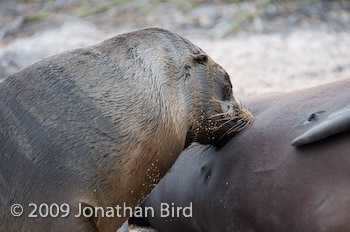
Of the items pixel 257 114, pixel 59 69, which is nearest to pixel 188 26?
pixel 257 114

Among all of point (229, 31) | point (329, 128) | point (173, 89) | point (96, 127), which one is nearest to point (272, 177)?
point (329, 128)

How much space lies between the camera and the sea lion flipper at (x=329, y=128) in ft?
6.47

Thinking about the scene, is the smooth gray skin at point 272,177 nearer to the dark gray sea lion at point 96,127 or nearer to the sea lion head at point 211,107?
the sea lion head at point 211,107

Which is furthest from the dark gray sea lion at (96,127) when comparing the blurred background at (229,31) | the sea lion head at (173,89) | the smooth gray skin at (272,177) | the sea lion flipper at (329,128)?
the blurred background at (229,31)

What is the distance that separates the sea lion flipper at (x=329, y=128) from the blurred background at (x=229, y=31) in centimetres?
251

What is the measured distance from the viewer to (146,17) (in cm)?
711

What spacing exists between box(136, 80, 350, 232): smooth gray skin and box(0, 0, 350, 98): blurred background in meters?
2.06

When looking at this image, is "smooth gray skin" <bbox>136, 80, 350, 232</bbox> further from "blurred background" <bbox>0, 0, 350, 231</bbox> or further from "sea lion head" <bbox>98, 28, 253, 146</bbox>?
"blurred background" <bbox>0, 0, 350, 231</bbox>

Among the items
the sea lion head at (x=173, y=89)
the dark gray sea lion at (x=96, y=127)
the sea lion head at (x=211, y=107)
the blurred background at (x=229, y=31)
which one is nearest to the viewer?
the dark gray sea lion at (x=96, y=127)

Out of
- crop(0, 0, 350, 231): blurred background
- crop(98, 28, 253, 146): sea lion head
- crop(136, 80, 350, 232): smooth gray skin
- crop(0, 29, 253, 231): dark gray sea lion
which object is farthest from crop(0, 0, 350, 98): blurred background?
crop(0, 29, 253, 231): dark gray sea lion

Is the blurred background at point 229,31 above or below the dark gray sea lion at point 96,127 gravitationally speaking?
below

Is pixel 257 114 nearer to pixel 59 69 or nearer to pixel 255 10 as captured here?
pixel 59 69

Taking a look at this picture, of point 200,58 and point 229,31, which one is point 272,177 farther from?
point 229,31

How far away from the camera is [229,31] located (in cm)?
640
